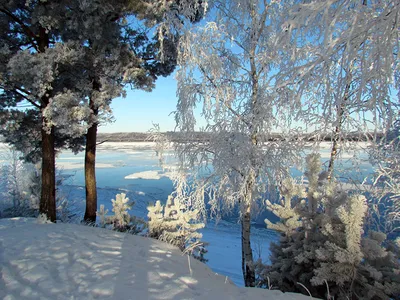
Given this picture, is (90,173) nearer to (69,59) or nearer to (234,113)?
(69,59)

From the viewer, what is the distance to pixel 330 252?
3010 millimetres

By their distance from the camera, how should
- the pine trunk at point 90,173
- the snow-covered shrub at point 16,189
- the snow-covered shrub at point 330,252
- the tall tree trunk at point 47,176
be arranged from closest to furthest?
the snow-covered shrub at point 330,252 → the tall tree trunk at point 47,176 → the pine trunk at point 90,173 → the snow-covered shrub at point 16,189

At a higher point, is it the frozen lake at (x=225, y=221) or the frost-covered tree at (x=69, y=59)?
the frost-covered tree at (x=69, y=59)

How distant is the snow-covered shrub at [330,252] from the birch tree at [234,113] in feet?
3.87

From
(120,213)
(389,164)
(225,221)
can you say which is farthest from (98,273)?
(225,221)

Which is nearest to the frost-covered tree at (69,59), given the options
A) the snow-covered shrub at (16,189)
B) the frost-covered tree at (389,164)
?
the snow-covered shrub at (16,189)

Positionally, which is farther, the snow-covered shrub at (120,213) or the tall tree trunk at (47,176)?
the tall tree trunk at (47,176)

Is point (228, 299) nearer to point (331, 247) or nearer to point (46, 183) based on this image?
point (331, 247)

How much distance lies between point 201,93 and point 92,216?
20.2ft

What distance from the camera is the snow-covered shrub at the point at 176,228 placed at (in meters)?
5.29

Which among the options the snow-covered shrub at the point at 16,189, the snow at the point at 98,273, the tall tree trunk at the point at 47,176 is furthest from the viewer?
the snow-covered shrub at the point at 16,189

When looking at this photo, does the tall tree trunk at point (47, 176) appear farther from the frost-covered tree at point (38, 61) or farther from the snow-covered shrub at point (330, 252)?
the snow-covered shrub at point (330, 252)

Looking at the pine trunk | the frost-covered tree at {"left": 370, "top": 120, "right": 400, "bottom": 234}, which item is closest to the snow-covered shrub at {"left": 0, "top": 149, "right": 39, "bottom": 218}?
the pine trunk

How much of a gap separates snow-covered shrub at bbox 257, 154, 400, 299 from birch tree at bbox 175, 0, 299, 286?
1.18 m
